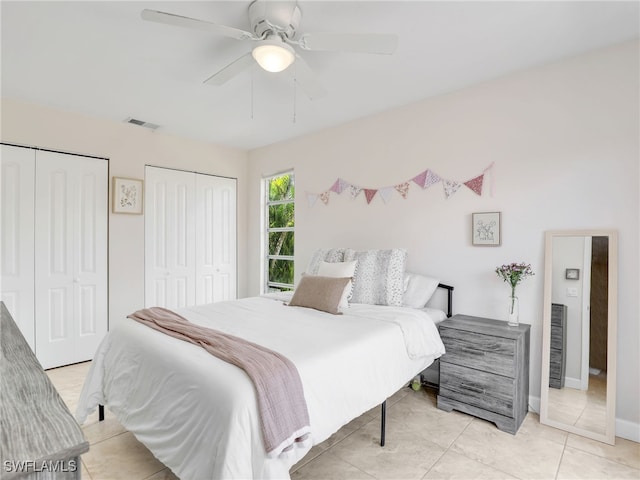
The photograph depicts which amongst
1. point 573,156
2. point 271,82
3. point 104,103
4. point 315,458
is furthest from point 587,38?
point 104,103

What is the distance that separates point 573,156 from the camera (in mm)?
2396

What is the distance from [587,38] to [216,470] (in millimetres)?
3184

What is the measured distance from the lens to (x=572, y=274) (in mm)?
2400

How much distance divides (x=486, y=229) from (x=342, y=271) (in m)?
1.23

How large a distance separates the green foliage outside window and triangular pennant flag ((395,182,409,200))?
162 centimetres

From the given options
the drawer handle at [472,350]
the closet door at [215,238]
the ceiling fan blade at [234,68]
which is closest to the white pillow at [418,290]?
the drawer handle at [472,350]

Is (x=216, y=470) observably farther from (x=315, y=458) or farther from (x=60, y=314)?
(x=60, y=314)

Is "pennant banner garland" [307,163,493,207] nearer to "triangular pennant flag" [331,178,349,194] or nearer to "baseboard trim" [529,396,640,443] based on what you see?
"triangular pennant flag" [331,178,349,194]

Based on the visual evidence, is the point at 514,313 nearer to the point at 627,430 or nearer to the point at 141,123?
the point at 627,430

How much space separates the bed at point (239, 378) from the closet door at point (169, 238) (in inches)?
69.1

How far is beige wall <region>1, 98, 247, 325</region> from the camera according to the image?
126 inches

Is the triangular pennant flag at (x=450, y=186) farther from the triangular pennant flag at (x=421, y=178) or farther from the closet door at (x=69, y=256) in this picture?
the closet door at (x=69, y=256)

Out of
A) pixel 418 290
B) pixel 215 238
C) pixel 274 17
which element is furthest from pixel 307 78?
pixel 215 238

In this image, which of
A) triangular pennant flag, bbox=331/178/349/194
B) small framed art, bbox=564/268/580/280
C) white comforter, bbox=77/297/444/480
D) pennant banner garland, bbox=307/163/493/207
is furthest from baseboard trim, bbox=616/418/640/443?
triangular pennant flag, bbox=331/178/349/194
